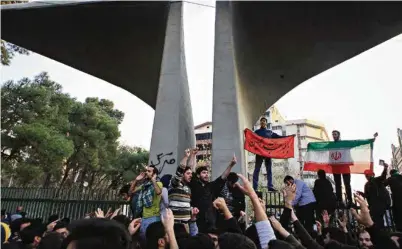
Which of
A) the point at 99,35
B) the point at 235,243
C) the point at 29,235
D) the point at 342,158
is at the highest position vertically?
the point at 99,35

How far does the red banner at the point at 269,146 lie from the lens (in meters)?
10.5

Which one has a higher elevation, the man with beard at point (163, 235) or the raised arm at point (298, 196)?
the raised arm at point (298, 196)

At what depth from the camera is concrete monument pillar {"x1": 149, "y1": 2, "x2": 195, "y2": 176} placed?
9922mm

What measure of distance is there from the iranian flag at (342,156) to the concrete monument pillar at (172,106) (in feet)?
14.0

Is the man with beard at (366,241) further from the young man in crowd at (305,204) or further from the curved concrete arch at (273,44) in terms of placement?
the curved concrete arch at (273,44)

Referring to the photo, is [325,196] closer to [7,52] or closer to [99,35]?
[99,35]

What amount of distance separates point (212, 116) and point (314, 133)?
A: 8753cm

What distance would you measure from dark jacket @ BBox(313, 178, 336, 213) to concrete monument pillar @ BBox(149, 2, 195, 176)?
397cm

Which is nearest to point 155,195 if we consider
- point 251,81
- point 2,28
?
point 251,81

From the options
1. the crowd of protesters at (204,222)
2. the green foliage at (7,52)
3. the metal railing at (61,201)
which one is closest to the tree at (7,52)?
the green foliage at (7,52)

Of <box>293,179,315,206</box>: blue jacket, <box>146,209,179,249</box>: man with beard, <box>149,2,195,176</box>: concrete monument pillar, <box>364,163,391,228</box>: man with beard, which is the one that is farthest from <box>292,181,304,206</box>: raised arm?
<box>146,209,179,249</box>: man with beard

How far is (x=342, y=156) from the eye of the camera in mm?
10516

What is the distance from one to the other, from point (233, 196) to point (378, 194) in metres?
3.57

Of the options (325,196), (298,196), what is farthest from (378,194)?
(298,196)
